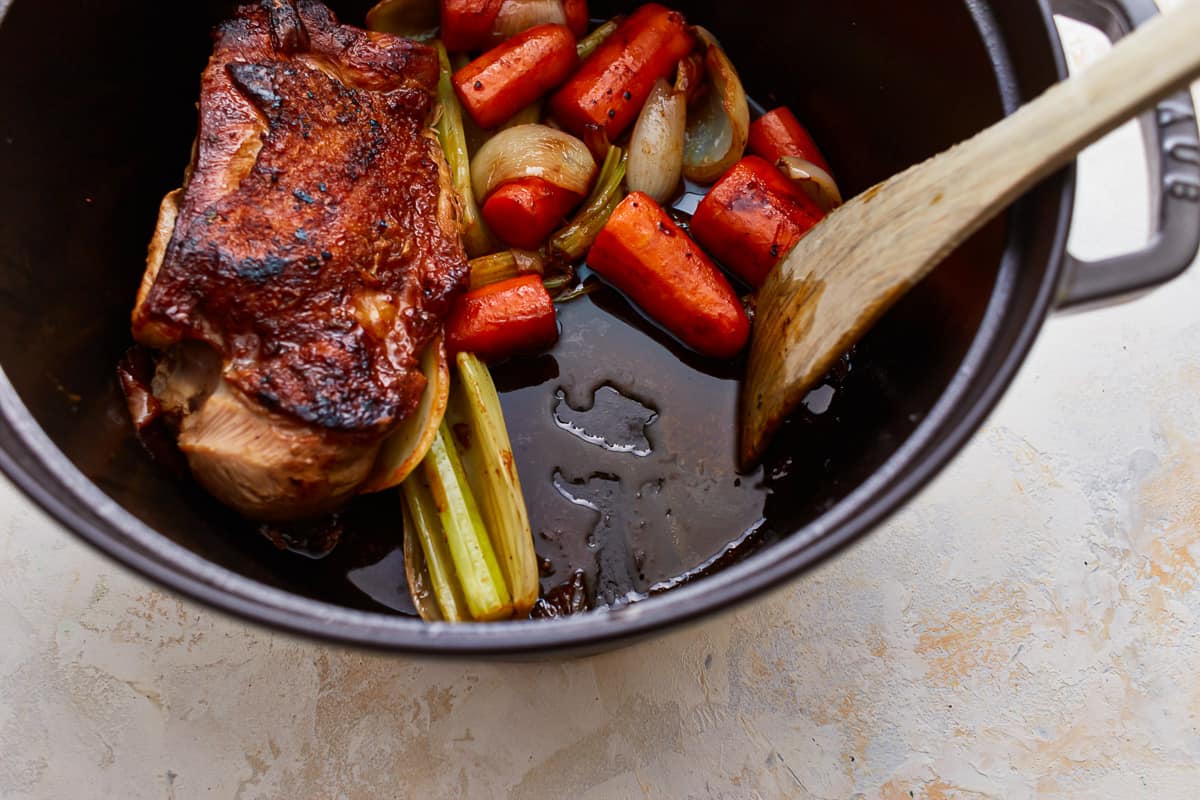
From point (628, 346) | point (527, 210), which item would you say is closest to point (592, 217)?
point (527, 210)

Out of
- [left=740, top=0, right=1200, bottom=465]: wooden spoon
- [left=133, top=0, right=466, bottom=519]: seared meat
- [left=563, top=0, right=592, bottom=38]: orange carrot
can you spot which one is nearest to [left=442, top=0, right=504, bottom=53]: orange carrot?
[left=563, top=0, right=592, bottom=38]: orange carrot

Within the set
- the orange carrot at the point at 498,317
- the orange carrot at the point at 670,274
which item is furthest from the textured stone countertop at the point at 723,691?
the orange carrot at the point at 498,317

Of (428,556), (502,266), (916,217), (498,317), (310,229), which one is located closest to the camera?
(916,217)

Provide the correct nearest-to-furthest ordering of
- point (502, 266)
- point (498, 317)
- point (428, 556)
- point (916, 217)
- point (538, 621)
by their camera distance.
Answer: point (538, 621), point (916, 217), point (428, 556), point (498, 317), point (502, 266)

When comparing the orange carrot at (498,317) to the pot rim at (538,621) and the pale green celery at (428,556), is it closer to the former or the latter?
the pale green celery at (428,556)

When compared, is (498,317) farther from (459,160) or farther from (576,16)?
(576,16)

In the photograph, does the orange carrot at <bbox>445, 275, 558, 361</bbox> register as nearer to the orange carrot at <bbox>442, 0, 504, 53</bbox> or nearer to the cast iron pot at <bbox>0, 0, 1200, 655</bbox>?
the cast iron pot at <bbox>0, 0, 1200, 655</bbox>

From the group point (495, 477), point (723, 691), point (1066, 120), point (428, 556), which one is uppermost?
point (1066, 120)
